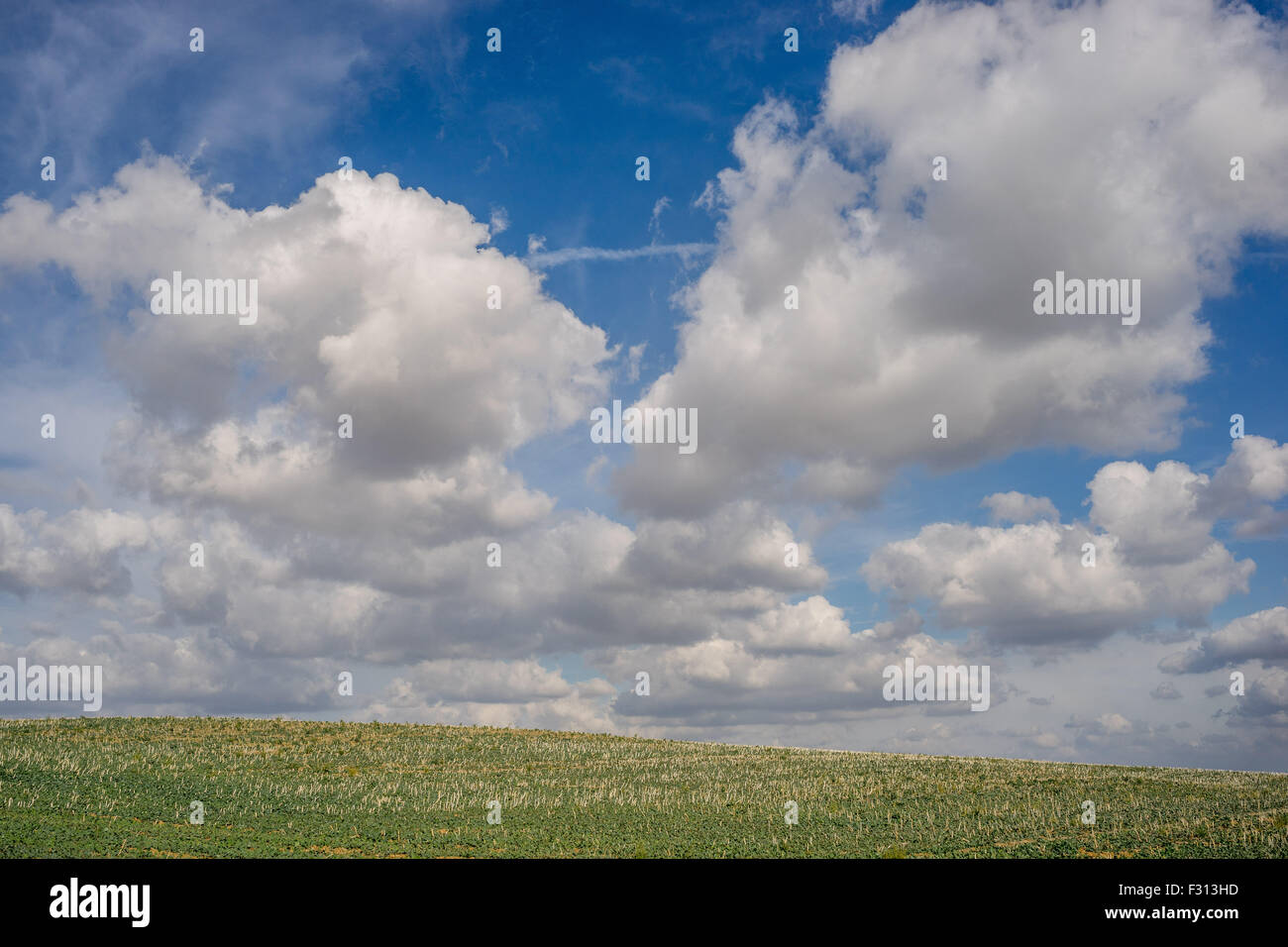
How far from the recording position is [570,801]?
38625mm

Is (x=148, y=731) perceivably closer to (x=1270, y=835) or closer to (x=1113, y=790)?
(x=1113, y=790)

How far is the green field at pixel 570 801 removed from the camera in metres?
26.5

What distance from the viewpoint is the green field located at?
2648 centimetres

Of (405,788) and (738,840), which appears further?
(405,788)
